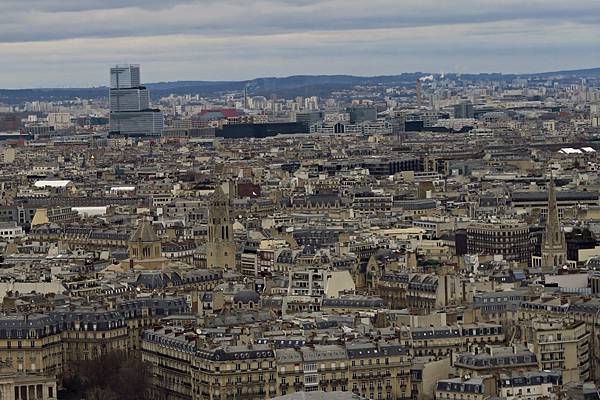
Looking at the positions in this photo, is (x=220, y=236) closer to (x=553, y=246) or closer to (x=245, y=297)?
(x=553, y=246)

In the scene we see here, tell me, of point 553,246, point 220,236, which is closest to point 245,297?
point 220,236

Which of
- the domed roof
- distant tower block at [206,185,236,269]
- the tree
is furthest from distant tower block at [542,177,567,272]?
the tree

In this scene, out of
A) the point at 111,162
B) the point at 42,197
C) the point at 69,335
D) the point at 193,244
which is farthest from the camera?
the point at 111,162

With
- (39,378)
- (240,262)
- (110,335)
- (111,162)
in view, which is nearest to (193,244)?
(240,262)

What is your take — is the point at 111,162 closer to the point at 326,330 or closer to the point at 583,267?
the point at 583,267

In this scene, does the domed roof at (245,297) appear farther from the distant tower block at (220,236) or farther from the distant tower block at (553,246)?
the distant tower block at (553,246)

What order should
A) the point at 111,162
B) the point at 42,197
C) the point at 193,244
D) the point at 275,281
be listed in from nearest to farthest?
the point at 275,281 → the point at 193,244 → the point at 42,197 → the point at 111,162
